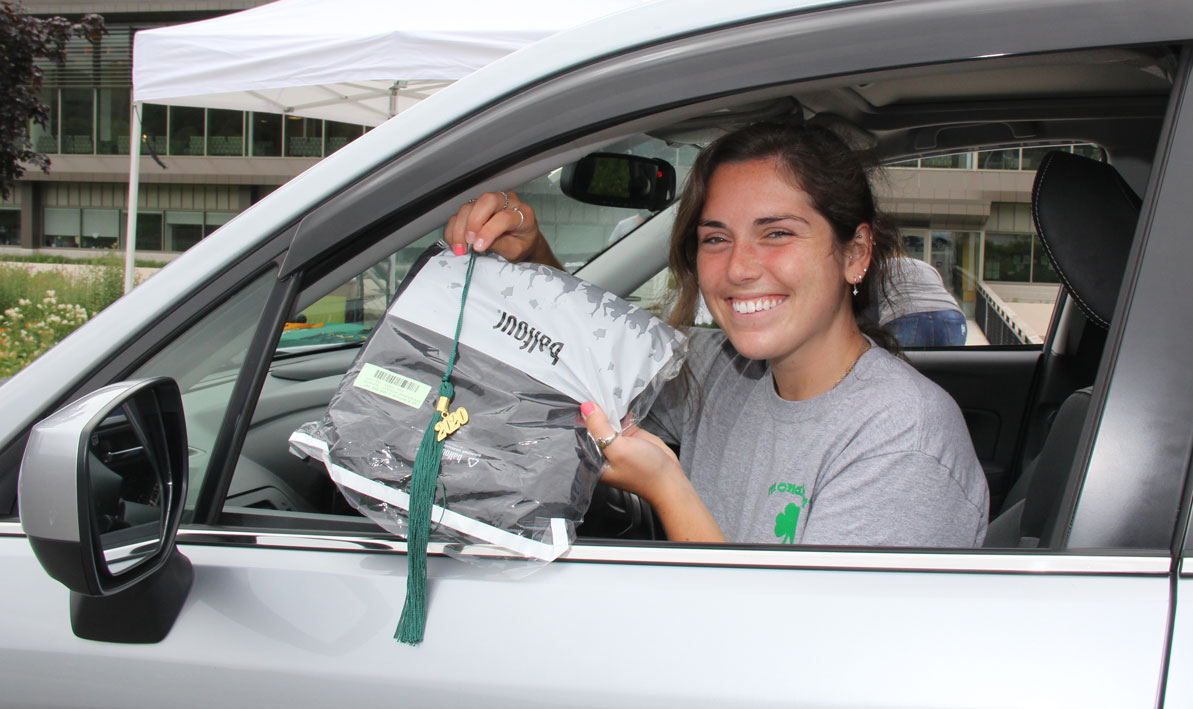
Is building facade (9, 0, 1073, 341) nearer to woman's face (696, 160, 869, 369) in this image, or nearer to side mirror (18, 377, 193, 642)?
woman's face (696, 160, 869, 369)

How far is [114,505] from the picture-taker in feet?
3.37

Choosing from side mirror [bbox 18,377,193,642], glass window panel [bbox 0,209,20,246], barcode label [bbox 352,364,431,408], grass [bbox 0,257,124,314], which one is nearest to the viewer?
side mirror [bbox 18,377,193,642]

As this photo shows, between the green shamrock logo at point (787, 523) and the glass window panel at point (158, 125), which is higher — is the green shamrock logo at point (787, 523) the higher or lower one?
the higher one

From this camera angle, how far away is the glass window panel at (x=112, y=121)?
1037 inches

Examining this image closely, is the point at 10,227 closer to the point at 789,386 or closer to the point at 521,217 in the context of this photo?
the point at 521,217

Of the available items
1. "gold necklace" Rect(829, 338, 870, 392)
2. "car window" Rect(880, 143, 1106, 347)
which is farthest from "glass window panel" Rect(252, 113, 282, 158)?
"gold necklace" Rect(829, 338, 870, 392)

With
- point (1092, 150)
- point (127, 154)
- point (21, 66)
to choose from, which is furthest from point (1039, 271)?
point (127, 154)

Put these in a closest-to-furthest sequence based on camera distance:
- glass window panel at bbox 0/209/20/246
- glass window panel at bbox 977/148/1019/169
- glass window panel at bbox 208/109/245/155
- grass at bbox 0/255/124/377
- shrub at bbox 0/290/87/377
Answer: glass window panel at bbox 977/148/1019/169, shrub at bbox 0/290/87/377, grass at bbox 0/255/124/377, glass window panel at bbox 208/109/245/155, glass window panel at bbox 0/209/20/246

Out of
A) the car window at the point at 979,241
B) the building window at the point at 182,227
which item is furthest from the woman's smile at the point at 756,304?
the building window at the point at 182,227

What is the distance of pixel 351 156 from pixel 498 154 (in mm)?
188

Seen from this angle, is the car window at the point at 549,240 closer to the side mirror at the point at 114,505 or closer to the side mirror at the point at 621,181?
the side mirror at the point at 621,181

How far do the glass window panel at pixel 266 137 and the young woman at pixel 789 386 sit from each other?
27.6 m

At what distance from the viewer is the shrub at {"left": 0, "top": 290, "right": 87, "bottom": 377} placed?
607 centimetres

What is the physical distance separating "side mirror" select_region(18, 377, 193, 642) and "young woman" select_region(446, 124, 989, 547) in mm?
512
